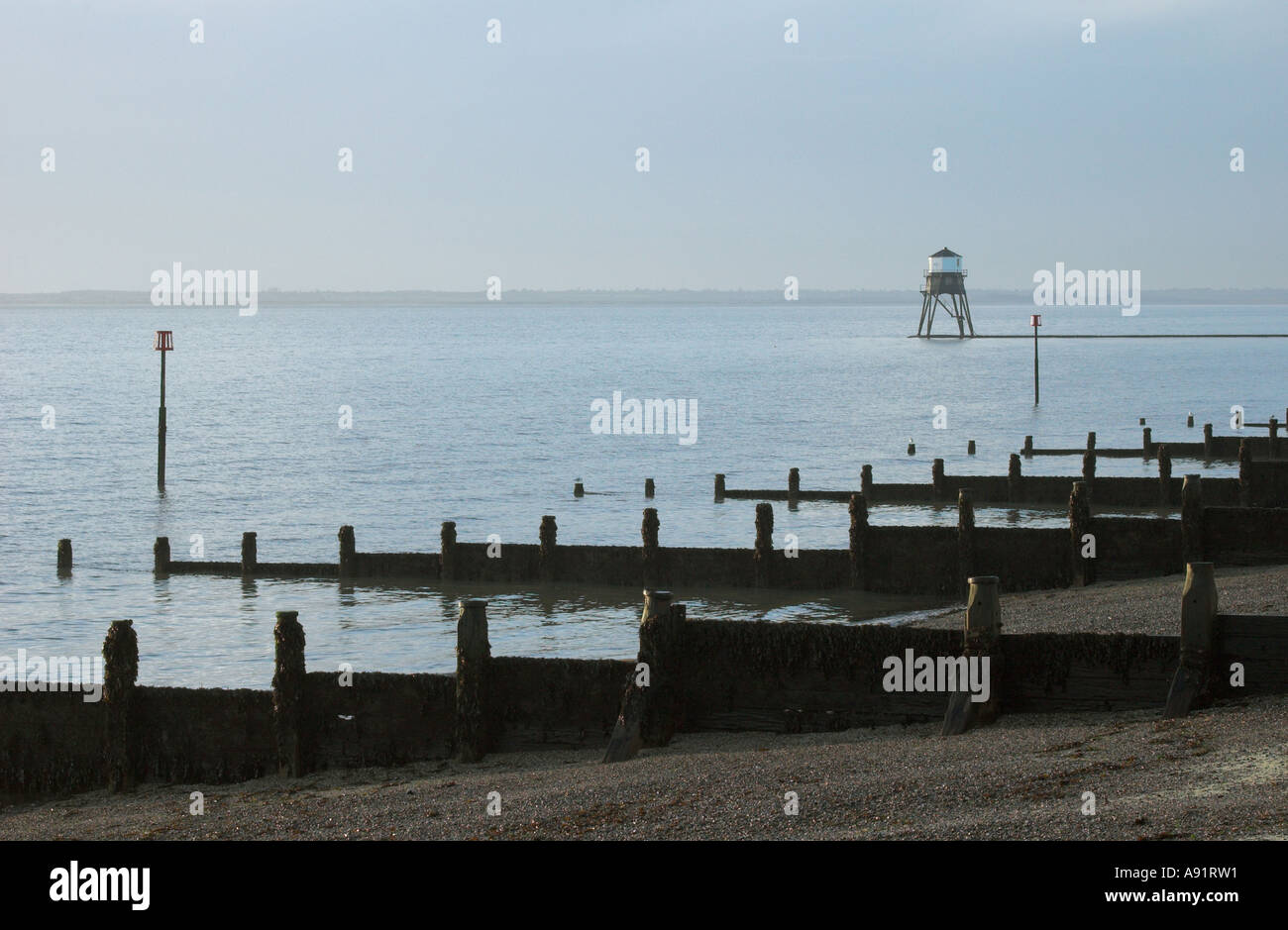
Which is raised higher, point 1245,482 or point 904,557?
point 1245,482

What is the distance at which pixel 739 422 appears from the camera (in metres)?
93.6

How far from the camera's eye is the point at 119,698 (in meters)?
17.0

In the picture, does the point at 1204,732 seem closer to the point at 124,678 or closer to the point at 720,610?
the point at 124,678

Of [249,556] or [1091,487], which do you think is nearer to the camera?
[249,556]

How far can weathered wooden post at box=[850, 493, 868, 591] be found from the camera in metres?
26.8

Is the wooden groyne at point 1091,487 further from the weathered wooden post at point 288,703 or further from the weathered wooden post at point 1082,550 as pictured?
the weathered wooden post at point 288,703

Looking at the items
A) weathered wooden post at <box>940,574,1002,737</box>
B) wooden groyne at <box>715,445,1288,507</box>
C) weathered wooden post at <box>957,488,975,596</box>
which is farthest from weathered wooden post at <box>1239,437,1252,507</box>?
weathered wooden post at <box>940,574,1002,737</box>

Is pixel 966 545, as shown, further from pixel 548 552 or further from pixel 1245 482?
pixel 1245 482

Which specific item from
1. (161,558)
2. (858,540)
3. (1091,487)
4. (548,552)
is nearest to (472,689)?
(858,540)

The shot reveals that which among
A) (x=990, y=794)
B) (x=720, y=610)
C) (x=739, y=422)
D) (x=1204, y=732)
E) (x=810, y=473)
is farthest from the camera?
(x=739, y=422)

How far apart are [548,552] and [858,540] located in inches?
244

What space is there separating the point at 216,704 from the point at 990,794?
31.1ft

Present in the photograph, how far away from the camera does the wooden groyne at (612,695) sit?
48.0 ft
